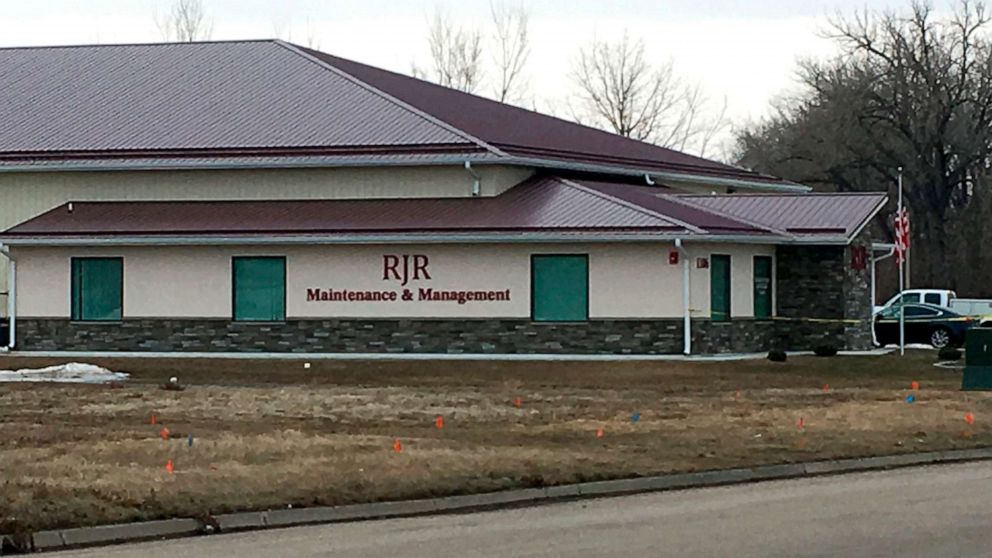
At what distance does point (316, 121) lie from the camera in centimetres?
3991

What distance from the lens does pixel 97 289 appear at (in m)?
38.7

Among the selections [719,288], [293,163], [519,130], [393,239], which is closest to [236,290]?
[293,163]

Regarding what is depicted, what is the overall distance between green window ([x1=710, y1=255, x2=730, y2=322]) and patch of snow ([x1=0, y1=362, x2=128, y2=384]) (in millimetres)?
12801

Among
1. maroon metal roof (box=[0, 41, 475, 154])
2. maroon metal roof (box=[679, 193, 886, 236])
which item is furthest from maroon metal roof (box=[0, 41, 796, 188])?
maroon metal roof (box=[679, 193, 886, 236])

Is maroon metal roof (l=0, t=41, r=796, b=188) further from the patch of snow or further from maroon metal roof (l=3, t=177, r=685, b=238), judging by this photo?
the patch of snow

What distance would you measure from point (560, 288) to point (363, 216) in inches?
185

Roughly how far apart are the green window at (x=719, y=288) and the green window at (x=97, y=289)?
1326 centimetres

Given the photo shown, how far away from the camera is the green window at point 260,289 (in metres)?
37.9

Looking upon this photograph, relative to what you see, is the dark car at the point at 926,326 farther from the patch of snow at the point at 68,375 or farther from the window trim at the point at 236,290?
the patch of snow at the point at 68,375

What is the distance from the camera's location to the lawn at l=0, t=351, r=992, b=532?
1539cm

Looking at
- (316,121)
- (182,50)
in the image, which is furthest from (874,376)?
(182,50)

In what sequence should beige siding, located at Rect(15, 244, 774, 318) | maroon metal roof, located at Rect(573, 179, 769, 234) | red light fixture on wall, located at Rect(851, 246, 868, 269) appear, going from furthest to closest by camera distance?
red light fixture on wall, located at Rect(851, 246, 868, 269), maroon metal roof, located at Rect(573, 179, 769, 234), beige siding, located at Rect(15, 244, 774, 318)

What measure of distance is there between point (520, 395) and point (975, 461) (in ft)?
31.0

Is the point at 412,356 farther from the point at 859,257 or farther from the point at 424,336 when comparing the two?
the point at 859,257
